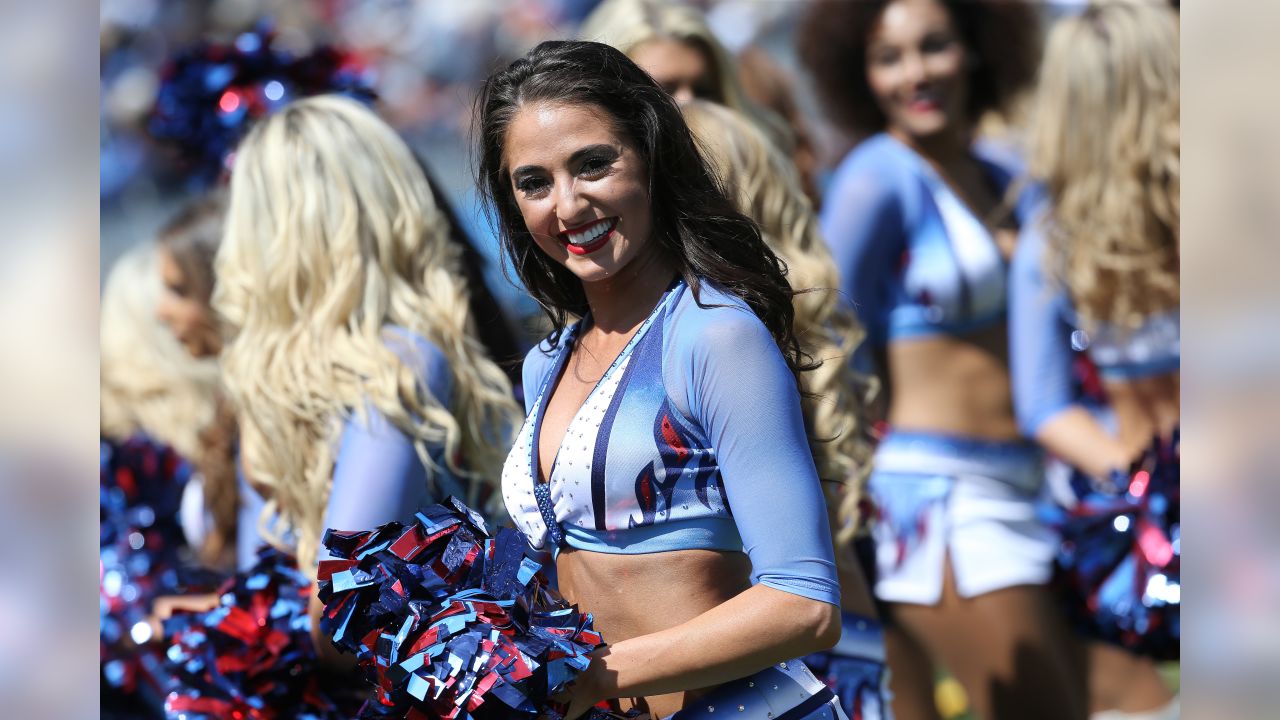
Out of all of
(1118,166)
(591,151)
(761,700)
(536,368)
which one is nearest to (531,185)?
(591,151)

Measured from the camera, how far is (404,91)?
4.50 metres

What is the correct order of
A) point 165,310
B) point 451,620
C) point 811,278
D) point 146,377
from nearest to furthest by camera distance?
point 451,620 < point 811,278 < point 165,310 < point 146,377

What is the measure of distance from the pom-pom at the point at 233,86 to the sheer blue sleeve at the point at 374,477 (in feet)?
4.54

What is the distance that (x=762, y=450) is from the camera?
1.75m

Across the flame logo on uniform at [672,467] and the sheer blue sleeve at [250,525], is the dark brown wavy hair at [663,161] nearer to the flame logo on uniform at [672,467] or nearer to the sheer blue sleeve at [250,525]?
the flame logo on uniform at [672,467]

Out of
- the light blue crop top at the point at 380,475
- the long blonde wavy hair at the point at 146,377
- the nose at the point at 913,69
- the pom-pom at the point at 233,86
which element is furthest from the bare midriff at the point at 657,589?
the long blonde wavy hair at the point at 146,377

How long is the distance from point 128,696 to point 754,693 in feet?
10.2

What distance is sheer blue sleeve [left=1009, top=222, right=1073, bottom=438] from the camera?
4137 millimetres

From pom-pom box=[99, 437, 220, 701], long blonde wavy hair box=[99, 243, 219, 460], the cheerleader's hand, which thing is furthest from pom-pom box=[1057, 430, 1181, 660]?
long blonde wavy hair box=[99, 243, 219, 460]

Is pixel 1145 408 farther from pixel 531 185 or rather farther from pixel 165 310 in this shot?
pixel 165 310

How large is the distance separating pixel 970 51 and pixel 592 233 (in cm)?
280

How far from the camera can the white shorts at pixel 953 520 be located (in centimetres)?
380
